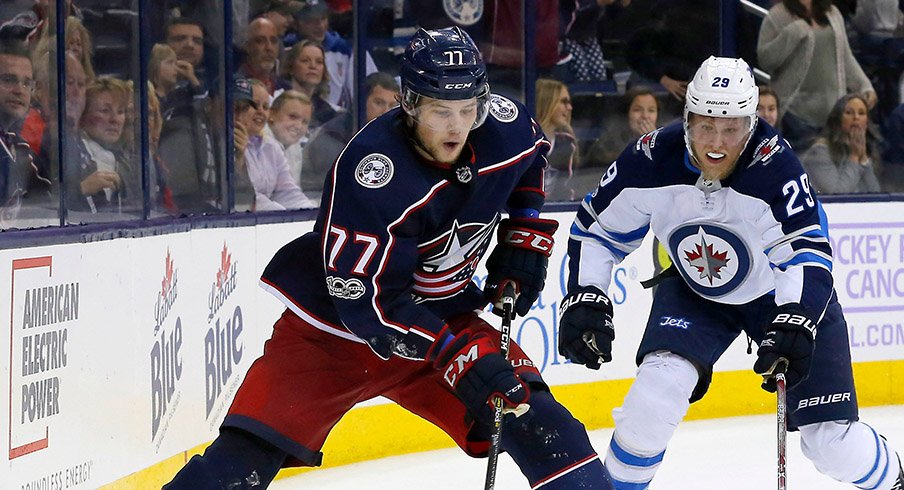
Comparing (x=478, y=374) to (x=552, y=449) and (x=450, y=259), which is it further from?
(x=450, y=259)

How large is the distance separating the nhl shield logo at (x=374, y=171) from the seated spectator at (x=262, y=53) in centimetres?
279

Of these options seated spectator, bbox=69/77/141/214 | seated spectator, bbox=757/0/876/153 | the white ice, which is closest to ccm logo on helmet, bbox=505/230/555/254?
seated spectator, bbox=69/77/141/214

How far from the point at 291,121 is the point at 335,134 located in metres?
0.24

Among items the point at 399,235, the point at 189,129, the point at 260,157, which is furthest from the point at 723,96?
the point at 260,157

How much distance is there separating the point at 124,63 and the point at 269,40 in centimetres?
115

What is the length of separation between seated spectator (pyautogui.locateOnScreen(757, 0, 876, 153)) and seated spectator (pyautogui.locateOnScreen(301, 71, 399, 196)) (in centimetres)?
195

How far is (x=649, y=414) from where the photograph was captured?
362 cm

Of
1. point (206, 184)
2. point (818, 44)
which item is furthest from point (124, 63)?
point (818, 44)

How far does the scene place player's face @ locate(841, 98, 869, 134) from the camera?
23.0ft

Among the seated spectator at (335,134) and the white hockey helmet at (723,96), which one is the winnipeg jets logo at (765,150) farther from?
the seated spectator at (335,134)

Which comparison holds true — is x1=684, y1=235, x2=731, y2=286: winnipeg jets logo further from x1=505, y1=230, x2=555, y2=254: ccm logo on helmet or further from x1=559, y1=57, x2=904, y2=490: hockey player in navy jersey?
x1=505, y1=230, x2=555, y2=254: ccm logo on helmet

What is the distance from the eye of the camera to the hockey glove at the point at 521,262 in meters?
3.23

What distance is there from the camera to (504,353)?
3.11m

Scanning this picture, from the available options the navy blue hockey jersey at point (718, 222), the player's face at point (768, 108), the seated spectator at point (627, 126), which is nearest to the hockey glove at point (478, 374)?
the navy blue hockey jersey at point (718, 222)
